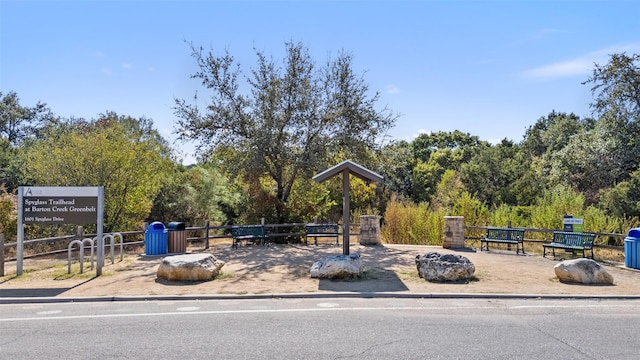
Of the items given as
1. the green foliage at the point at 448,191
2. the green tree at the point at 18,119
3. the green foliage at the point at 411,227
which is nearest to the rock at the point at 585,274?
the green foliage at the point at 411,227

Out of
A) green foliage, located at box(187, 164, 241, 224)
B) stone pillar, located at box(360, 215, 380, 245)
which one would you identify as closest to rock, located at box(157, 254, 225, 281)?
stone pillar, located at box(360, 215, 380, 245)

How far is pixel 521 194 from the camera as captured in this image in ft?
89.3

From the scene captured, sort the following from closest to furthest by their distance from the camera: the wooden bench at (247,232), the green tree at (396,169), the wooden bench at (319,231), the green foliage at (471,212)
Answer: the wooden bench at (247,232) → the wooden bench at (319,231) → the green tree at (396,169) → the green foliage at (471,212)

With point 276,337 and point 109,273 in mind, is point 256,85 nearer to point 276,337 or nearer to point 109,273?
point 109,273

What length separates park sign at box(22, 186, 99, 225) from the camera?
10742 millimetres

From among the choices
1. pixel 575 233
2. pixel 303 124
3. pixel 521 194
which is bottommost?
pixel 575 233

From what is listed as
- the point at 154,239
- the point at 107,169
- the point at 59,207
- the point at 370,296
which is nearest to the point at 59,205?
the point at 59,207

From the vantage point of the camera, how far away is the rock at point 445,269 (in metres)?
10.1

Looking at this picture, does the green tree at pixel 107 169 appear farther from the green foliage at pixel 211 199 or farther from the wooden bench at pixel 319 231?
the wooden bench at pixel 319 231

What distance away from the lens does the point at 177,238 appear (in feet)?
48.2

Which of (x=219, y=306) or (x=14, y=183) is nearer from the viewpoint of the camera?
(x=219, y=306)

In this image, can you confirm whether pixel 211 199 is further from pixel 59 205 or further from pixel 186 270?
pixel 186 270

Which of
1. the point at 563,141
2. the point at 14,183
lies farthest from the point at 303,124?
the point at 563,141

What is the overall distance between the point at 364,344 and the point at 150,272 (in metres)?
7.47
